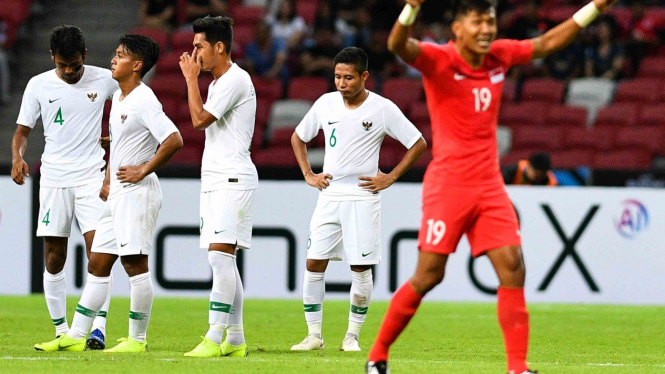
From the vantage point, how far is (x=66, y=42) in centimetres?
779

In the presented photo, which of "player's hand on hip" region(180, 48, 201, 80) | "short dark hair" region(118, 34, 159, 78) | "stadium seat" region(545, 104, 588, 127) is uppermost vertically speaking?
"short dark hair" region(118, 34, 159, 78)

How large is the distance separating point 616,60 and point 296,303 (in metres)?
7.73

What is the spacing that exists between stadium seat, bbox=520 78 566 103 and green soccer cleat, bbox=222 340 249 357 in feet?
33.9

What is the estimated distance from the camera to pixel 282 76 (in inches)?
687

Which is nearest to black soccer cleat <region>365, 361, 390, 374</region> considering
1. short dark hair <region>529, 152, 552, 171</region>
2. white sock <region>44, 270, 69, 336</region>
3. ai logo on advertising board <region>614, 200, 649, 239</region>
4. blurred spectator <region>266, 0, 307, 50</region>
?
white sock <region>44, 270, 69, 336</region>

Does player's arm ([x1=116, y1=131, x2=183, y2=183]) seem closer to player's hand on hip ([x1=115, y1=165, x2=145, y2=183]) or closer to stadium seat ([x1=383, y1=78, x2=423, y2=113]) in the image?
player's hand on hip ([x1=115, y1=165, x2=145, y2=183])

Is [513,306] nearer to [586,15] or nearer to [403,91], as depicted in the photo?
[586,15]

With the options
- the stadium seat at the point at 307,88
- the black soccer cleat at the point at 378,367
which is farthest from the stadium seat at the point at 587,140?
the black soccer cleat at the point at 378,367

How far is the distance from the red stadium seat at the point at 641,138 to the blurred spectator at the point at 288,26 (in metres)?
5.41

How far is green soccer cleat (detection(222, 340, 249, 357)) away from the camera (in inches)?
292

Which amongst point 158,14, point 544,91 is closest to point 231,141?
point 544,91

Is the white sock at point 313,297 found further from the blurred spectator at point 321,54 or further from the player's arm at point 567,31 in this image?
the blurred spectator at point 321,54

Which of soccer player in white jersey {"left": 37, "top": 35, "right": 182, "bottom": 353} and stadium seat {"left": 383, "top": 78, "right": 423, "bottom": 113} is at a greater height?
stadium seat {"left": 383, "top": 78, "right": 423, "bottom": 113}

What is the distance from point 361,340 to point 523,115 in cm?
780
